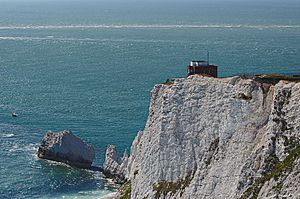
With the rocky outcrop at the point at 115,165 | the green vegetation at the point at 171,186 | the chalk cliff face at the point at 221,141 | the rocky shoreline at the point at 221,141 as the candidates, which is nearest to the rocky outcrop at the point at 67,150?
the rocky outcrop at the point at 115,165

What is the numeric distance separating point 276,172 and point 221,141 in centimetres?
745

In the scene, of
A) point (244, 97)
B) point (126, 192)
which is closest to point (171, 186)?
point (244, 97)

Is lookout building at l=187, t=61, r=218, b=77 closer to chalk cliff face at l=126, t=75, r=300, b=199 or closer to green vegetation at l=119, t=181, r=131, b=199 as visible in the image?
chalk cliff face at l=126, t=75, r=300, b=199

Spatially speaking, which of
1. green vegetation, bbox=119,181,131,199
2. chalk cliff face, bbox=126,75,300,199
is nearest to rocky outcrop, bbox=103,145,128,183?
green vegetation, bbox=119,181,131,199

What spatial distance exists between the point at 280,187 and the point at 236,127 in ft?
26.5

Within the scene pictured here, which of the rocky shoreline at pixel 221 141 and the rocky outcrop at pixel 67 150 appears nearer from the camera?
the rocky shoreline at pixel 221 141

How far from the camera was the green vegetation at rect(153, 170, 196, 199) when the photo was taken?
5406 cm

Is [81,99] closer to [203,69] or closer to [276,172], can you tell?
[203,69]

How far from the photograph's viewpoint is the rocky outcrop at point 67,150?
95625 mm

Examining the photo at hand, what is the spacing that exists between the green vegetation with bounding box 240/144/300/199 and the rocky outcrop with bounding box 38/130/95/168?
2020 inches

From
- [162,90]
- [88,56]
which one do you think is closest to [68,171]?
[162,90]

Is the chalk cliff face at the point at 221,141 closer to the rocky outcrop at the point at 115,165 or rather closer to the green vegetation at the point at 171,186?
the green vegetation at the point at 171,186

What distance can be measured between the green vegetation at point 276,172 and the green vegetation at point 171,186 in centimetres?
802

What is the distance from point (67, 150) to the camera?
97.5m
